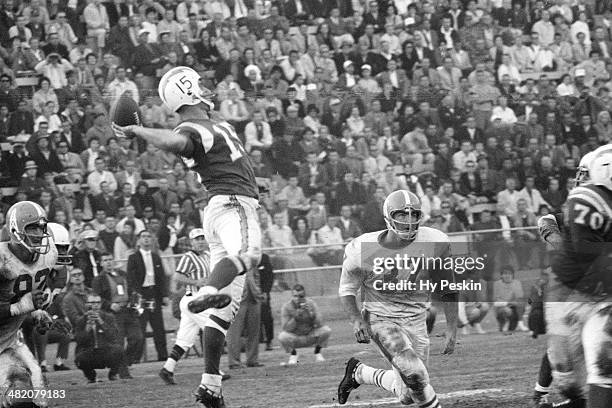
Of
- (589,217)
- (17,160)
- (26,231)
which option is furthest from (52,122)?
(589,217)

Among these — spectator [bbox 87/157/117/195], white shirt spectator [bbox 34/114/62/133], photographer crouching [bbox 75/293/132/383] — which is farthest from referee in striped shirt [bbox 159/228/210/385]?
white shirt spectator [bbox 34/114/62/133]

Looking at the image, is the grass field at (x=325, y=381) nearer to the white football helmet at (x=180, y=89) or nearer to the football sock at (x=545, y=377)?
the football sock at (x=545, y=377)

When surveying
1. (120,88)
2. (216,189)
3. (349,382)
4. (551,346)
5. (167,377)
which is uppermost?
(120,88)

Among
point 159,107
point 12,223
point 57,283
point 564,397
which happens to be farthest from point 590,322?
point 159,107

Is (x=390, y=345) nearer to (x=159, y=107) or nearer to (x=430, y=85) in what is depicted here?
(x=159, y=107)

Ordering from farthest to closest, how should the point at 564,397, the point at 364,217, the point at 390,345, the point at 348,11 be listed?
1. the point at 348,11
2. the point at 364,217
3. the point at 390,345
4. the point at 564,397

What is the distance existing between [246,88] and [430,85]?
331 cm

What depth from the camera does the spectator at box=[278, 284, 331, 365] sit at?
14055 millimetres

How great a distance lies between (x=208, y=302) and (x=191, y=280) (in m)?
6.01

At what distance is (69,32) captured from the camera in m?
18.2

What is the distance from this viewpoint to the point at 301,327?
14.2m

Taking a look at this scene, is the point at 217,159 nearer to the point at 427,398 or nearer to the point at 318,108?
the point at 427,398

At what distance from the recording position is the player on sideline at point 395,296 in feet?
27.2

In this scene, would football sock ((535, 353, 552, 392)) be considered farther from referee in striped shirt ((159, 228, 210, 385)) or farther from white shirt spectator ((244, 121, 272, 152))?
white shirt spectator ((244, 121, 272, 152))
